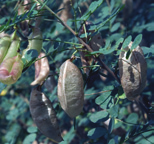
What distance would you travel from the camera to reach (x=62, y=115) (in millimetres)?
1878

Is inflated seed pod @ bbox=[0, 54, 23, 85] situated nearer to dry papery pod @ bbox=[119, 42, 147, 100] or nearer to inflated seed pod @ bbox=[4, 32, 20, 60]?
inflated seed pod @ bbox=[4, 32, 20, 60]

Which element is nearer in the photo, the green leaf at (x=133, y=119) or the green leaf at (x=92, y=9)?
the green leaf at (x=92, y=9)

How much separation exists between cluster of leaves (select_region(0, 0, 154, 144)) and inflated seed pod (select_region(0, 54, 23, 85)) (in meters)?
0.06

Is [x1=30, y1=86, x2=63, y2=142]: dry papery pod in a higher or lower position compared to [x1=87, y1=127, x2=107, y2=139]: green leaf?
higher

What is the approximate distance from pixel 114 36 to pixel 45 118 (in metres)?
0.77

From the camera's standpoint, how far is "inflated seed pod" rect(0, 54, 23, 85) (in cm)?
99

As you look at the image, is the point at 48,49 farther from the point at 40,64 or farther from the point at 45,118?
the point at 45,118

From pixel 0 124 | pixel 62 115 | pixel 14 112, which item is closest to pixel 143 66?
pixel 62 115

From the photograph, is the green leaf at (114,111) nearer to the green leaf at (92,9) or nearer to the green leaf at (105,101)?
the green leaf at (105,101)

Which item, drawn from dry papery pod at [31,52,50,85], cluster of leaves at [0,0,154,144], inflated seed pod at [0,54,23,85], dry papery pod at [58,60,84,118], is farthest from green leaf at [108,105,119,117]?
inflated seed pod at [0,54,23,85]

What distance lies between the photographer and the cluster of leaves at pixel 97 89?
1.13 meters

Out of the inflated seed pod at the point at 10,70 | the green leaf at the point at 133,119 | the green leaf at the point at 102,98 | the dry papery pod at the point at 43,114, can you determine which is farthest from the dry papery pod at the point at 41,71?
the green leaf at the point at 133,119

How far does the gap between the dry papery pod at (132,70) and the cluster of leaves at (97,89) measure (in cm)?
6

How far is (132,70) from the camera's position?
41.0 inches
